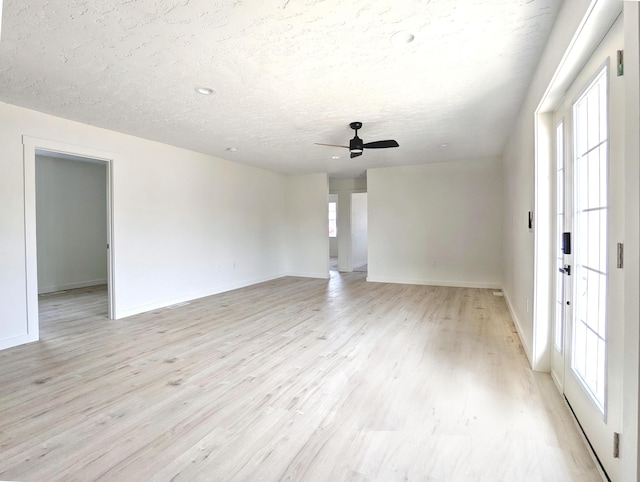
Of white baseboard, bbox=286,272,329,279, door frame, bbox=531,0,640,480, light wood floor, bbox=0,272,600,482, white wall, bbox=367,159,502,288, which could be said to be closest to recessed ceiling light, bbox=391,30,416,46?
door frame, bbox=531,0,640,480

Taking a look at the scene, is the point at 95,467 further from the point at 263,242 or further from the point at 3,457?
the point at 263,242

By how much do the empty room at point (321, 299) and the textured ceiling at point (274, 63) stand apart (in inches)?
0.8

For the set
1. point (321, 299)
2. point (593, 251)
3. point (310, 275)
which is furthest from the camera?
point (310, 275)

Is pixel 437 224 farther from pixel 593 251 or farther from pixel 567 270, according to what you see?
pixel 593 251

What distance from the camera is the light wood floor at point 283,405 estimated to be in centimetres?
168

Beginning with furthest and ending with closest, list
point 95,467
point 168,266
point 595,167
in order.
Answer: point 168,266 < point 595,167 < point 95,467

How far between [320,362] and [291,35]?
2570 millimetres

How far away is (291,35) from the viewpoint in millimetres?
2211

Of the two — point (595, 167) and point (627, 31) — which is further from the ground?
point (627, 31)

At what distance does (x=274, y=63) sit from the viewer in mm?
2582

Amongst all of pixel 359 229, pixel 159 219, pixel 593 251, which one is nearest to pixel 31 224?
pixel 159 219

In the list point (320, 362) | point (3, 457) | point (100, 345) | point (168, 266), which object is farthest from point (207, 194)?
point (3, 457)

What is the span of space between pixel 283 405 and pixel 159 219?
3818mm

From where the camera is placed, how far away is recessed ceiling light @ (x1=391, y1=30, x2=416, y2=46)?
2178 millimetres
